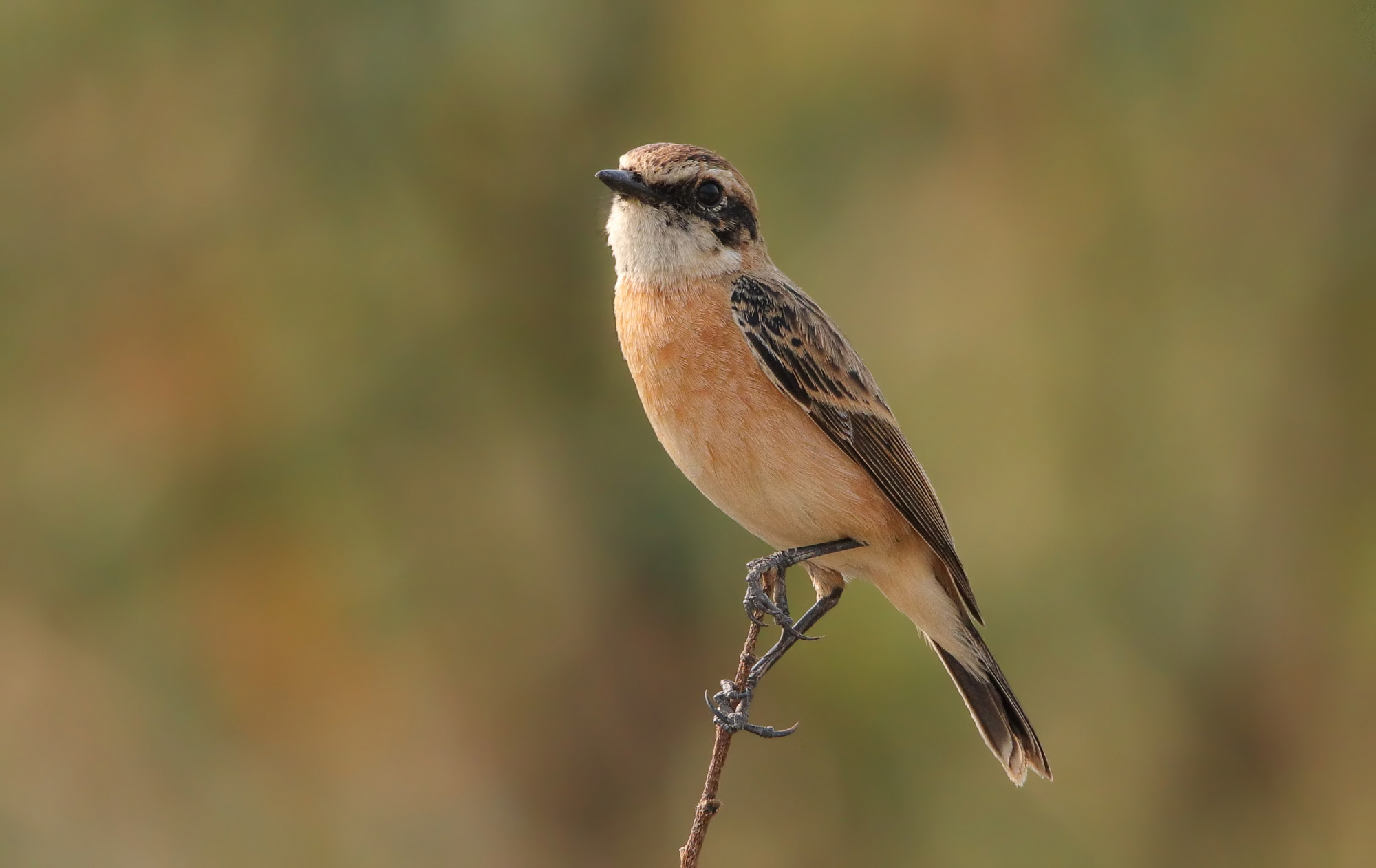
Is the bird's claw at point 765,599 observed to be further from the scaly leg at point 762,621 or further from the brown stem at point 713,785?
the brown stem at point 713,785

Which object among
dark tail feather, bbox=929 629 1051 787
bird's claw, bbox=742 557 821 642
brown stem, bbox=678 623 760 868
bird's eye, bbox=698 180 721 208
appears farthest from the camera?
dark tail feather, bbox=929 629 1051 787

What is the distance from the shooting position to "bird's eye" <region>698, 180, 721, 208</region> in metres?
5.05

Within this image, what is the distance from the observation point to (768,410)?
15.7ft

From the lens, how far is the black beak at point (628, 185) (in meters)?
4.76

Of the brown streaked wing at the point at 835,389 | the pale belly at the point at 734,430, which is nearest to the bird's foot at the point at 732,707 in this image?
the pale belly at the point at 734,430

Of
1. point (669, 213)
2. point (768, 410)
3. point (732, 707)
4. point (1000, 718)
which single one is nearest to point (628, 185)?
point (669, 213)

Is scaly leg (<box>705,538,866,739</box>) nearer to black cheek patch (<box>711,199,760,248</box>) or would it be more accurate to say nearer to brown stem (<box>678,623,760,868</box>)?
brown stem (<box>678,623,760,868</box>)

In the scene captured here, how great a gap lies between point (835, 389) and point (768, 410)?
46cm

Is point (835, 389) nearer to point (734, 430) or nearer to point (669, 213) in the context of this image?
point (734, 430)

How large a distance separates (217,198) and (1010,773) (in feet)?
28.4

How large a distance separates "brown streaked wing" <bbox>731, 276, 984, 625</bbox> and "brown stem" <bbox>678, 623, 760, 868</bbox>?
113 cm

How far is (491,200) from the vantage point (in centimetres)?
1170

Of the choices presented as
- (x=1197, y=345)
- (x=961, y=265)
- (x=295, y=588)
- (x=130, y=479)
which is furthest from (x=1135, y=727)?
(x=130, y=479)

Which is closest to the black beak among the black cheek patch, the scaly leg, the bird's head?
the bird's head
